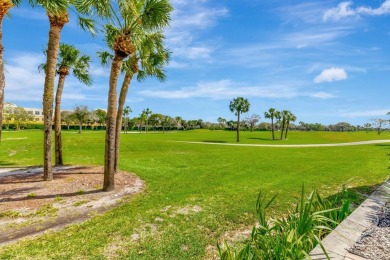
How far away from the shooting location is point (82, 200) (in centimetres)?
1058

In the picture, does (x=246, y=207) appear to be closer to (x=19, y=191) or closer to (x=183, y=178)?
(x=183, y=178)

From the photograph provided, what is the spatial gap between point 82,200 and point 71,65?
431 inches

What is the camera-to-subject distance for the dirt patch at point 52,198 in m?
8.14

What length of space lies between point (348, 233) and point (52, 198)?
416 inches

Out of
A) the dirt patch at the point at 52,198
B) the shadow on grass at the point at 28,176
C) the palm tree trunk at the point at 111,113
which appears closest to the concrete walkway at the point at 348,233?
the dirt patch at the point at 52,198

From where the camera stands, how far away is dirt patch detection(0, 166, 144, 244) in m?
8.14

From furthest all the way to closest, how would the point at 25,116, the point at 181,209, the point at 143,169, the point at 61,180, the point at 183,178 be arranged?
the point at 25,116 → the point at 143,169 → the point at 183,178 → the point at 61,180 → the point at 181,209

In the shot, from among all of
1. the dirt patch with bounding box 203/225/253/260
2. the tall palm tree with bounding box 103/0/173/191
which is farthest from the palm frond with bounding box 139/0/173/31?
the dirt patch with bounding box 203/225/253/260

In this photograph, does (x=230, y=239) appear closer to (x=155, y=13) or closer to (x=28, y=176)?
(x=155, y=13)

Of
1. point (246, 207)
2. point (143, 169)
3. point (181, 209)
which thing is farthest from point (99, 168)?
point (246, 207)

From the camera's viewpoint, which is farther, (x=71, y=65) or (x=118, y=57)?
(x=71, y=65)

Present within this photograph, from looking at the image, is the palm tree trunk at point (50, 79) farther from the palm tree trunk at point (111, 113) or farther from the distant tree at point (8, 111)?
the distant tree at point (8, 111)

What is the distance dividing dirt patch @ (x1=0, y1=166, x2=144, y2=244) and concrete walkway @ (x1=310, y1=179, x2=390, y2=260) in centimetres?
716

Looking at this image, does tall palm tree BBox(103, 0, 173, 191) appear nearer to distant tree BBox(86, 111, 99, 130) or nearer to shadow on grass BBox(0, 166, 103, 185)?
shadow on grass BBox(0, 166, 103, 185)
